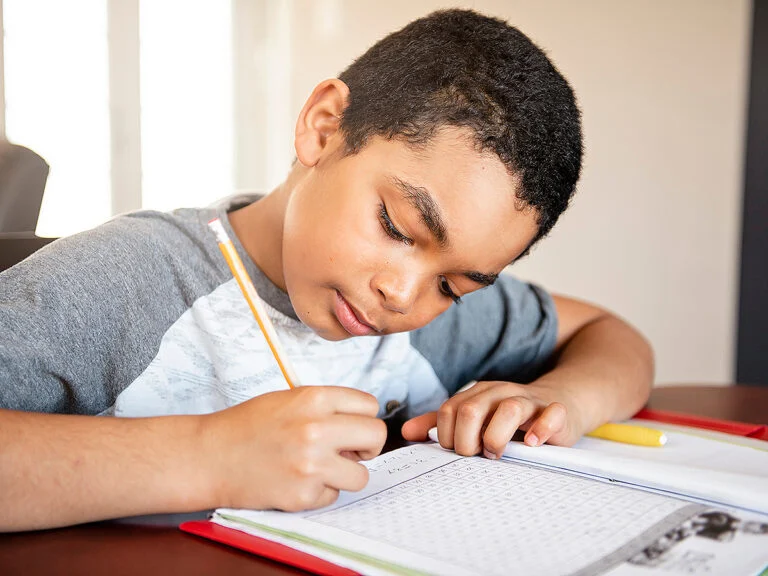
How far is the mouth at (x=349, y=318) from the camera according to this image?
2.21ft

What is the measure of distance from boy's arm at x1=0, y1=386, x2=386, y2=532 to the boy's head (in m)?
0.17

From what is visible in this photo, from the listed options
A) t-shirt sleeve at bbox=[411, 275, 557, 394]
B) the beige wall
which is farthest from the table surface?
the beige wall

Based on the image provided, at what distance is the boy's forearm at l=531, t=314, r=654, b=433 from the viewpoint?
748mm

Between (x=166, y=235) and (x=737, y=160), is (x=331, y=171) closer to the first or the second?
(x=166, y=235)

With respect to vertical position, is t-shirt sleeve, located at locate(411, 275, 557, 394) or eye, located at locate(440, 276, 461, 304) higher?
eye, located at locate(440, 276, 461, 304)

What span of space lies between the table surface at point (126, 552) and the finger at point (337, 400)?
100 millimetres

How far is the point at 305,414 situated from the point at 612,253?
216cm

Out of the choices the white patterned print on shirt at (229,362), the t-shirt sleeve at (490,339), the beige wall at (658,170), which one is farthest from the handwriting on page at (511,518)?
the beige wall at (658,170)

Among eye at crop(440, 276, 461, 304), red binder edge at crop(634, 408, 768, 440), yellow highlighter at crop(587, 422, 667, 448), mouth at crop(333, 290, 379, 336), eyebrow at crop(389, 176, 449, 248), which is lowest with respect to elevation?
red binder edge at crop(634, 408, 768, 440)

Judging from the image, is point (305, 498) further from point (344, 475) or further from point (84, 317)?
point (84, 317)

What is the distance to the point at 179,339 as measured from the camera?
72cm

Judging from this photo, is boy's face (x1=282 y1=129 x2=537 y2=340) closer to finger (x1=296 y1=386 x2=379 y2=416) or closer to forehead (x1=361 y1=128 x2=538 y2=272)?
forehead (x1=361 y1=128 x2=538 y2=272)

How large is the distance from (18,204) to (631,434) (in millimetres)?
642

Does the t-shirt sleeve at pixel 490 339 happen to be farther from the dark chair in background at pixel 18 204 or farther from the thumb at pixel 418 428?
the dark chair in background at pixel 18 204
